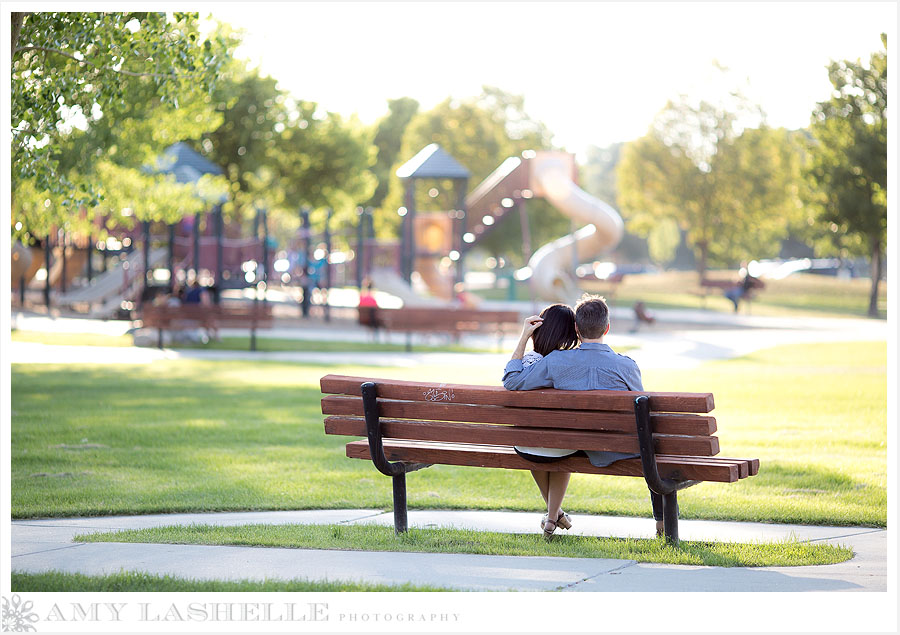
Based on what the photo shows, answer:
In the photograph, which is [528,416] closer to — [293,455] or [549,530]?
[549,530]

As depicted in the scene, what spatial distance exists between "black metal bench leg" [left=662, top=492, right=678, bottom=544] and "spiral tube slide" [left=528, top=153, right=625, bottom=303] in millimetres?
29028

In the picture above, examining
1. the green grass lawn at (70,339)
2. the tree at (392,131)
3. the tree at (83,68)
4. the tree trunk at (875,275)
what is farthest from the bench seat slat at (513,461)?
the tree at (392,131)

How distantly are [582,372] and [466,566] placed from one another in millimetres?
1183

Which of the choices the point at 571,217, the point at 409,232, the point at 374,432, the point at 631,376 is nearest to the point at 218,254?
the point at 409,232

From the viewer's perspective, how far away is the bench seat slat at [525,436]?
5457 millimetres

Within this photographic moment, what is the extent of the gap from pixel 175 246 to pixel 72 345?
1159 centimetres

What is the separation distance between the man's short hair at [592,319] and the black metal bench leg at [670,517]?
36.7 inches

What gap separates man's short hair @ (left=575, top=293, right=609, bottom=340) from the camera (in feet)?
19.2

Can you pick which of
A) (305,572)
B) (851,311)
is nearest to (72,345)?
(305,572)

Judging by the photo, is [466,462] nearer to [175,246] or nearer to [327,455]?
[327,455]

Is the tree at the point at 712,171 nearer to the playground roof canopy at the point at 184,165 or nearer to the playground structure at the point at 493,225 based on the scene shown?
the playground structure at the point at 493,225

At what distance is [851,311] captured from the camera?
144 ft

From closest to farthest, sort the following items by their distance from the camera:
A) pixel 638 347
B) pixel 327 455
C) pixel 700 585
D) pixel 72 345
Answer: pixel 700 585 < pixel 327 455 < pixel 72 345 < pixel 638 347

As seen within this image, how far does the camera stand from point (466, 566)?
5.41m
